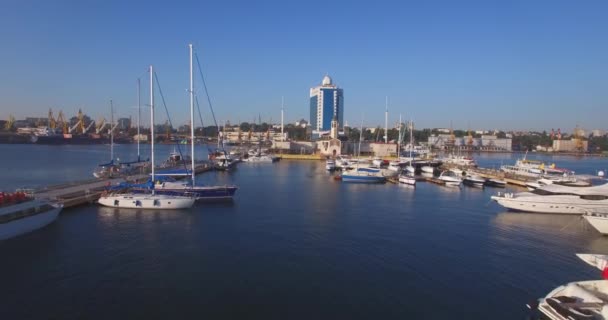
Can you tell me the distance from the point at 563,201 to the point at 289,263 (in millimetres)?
15450

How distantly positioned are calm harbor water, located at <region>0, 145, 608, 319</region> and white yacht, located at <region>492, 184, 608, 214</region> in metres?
0.71

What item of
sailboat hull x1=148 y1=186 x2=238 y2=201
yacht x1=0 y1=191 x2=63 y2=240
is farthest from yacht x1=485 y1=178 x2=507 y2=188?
yacht x1=0 y1=191 x2=63 y2=240

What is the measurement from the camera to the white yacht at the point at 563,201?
18641mm

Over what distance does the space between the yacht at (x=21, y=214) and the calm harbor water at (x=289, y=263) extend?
0.42 m

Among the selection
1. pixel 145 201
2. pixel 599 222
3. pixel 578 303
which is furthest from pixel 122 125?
pixel 578 303

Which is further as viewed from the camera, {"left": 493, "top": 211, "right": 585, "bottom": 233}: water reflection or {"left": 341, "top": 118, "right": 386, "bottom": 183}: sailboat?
{"left": 341, "top": 118, "right": 386, "bottom": 183}: sailboat

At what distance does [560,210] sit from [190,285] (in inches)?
712

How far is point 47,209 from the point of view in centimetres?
1431

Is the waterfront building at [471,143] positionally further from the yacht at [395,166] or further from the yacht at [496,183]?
the yacht at [496,183]

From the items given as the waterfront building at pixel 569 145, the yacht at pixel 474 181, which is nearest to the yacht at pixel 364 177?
the yacht at pixel 474 181

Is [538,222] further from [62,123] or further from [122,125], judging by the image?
[122,125]

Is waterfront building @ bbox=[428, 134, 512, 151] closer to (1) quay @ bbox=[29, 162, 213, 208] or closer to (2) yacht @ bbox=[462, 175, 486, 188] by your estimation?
(2) yacht @ bbox=[462, 175, 486, 188]

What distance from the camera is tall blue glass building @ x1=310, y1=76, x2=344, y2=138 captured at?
111312mm

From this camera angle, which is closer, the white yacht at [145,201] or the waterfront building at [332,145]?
the white yacht at [145,201]
